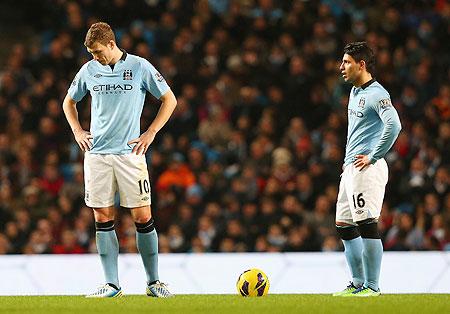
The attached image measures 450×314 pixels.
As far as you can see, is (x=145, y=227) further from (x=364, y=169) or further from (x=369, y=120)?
(x=369, y=120)

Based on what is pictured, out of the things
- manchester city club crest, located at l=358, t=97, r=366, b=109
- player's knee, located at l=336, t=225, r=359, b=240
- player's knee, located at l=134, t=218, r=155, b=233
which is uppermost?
manchester city club crest, located at l=358, t=97, r=366, b=109

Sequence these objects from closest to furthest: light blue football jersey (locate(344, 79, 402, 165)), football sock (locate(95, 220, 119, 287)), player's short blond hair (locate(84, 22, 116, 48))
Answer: player's short blond hair (locate(84, 22, 116, 48)) < light blue football jersey (locate(344, 79, 402, 165)) < football sock (locate(95, 220, 119, 287))

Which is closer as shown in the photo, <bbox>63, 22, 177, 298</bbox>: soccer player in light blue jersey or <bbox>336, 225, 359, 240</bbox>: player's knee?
<bbox>63, 22, 177, 298</bbox>: soccer player in light blue jersey

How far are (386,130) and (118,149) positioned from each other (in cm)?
211

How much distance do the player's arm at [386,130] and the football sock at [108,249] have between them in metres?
2.16

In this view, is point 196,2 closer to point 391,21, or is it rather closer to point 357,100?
point 391,21

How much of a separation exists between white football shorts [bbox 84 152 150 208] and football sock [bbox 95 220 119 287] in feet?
0.61

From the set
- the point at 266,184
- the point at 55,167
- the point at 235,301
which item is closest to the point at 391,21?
the point at 266,184

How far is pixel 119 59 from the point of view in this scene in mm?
8547

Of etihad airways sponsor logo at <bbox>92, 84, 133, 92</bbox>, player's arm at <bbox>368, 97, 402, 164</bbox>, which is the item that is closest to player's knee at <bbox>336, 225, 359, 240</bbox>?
player's arm at <bbox>368, 97, 402, 164</bbox>

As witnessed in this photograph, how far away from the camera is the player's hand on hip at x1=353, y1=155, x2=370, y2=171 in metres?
8.47

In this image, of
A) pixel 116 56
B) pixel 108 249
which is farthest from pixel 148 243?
pixel 116 56

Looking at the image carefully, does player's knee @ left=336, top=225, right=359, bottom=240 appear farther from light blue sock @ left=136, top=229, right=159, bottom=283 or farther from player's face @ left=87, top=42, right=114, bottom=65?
player's face @ left=87, top=42, right=114, bottom=65

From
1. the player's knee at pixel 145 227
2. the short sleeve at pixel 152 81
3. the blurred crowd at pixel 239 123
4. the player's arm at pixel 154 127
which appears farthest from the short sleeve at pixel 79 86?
the blurred crowd at pixel 239 123
